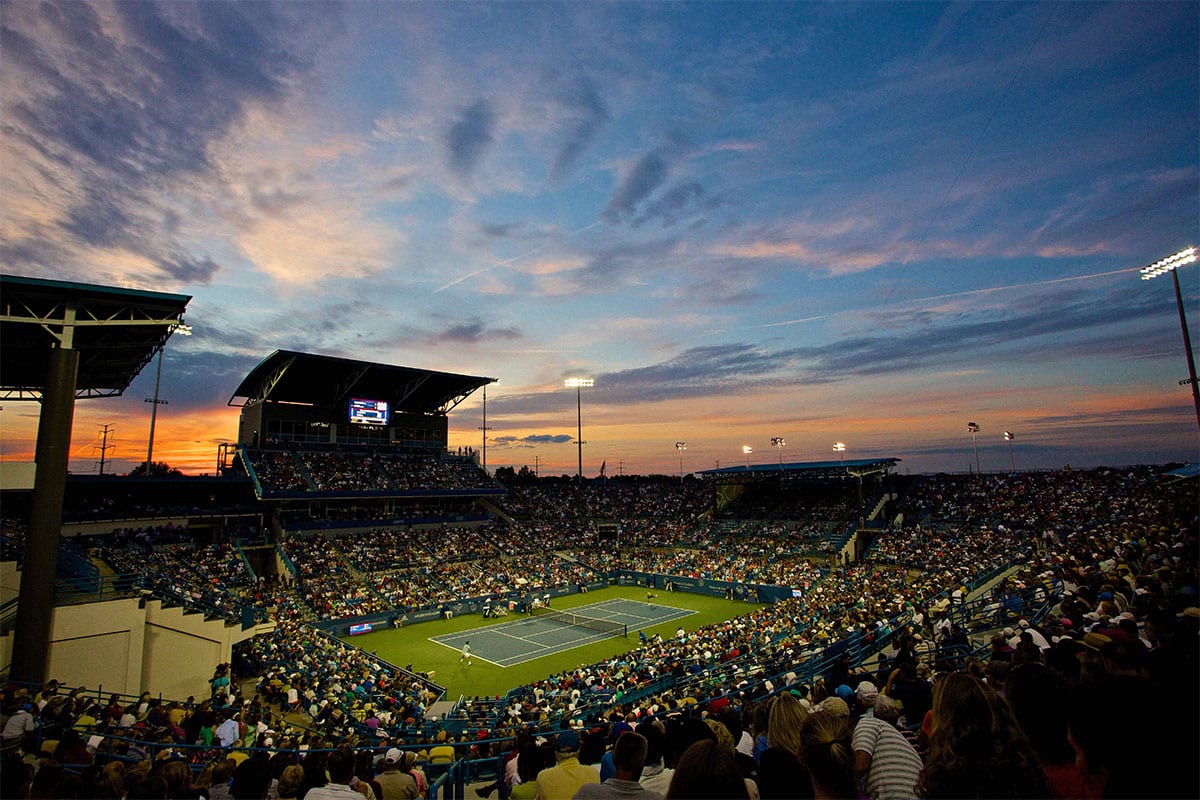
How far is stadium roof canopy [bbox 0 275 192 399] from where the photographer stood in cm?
1822

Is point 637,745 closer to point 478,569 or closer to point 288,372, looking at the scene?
point 478,569

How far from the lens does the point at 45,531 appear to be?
1741 centimetres

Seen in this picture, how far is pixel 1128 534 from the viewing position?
2091 cm

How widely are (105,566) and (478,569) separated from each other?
22.4 m

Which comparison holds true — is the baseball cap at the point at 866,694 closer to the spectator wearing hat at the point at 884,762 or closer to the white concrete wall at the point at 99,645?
the spectator wearing hat at the point at 884,762

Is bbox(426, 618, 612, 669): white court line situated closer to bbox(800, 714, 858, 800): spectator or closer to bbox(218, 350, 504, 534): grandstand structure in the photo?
bbox(218, 350, 504, 534): grandstand structure

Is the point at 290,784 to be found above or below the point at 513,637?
above

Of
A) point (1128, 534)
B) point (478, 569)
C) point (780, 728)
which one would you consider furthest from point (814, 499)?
point (780, 728)

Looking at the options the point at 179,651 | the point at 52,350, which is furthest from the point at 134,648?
the point at 52,350

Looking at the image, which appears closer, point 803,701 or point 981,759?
point 981,759

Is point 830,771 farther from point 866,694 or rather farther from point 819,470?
point 819,470

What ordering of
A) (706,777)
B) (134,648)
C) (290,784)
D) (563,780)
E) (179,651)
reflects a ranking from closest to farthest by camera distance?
(706,777) < (563,780) < (290,784) < (134,648) < (179,651)

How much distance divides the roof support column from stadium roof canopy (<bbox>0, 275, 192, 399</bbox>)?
1.29m

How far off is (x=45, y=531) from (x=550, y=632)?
2409 centimetres
